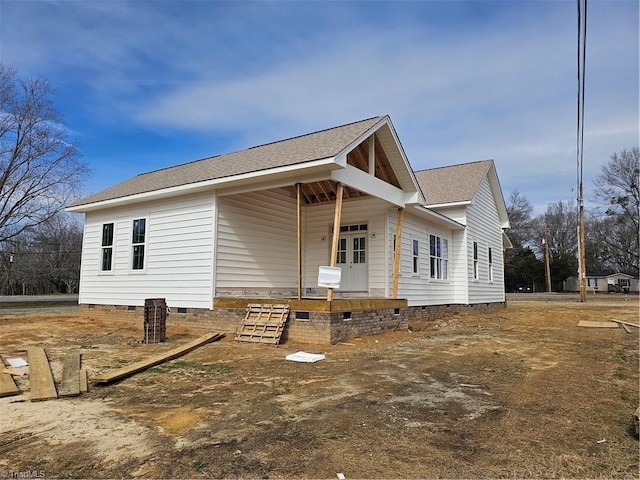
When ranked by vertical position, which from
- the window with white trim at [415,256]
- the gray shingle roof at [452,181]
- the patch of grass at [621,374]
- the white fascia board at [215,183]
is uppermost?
the gray shingle roof at [452,181]

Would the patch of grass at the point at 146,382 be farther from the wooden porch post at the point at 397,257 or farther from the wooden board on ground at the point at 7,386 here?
the wooden porch post at the point at 397,257

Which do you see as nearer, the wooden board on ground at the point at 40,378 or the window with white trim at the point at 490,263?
the wooden board on ground at the point at 40,378

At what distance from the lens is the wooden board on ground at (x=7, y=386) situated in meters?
5.12

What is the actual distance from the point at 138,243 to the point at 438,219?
981 cm

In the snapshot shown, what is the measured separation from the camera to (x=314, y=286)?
13531mm

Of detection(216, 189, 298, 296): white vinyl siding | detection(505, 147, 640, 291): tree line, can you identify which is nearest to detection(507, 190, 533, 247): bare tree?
detection(505, 147, 640, 291): tree line

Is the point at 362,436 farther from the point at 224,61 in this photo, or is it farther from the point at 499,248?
the point at 499,248

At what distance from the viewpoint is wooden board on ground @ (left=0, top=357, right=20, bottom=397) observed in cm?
512

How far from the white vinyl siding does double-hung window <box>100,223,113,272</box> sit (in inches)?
190

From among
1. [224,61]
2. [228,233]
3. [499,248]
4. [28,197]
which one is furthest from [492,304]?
[28,197]

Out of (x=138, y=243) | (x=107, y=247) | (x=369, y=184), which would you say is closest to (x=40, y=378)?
(x=138, y=243)

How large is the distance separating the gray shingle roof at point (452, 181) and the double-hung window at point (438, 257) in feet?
5.94

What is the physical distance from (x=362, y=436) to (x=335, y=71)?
37.3 ft

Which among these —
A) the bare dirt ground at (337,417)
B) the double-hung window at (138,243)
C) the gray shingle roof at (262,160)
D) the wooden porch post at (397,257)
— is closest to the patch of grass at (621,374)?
the bare dirt ground at (337,417)
